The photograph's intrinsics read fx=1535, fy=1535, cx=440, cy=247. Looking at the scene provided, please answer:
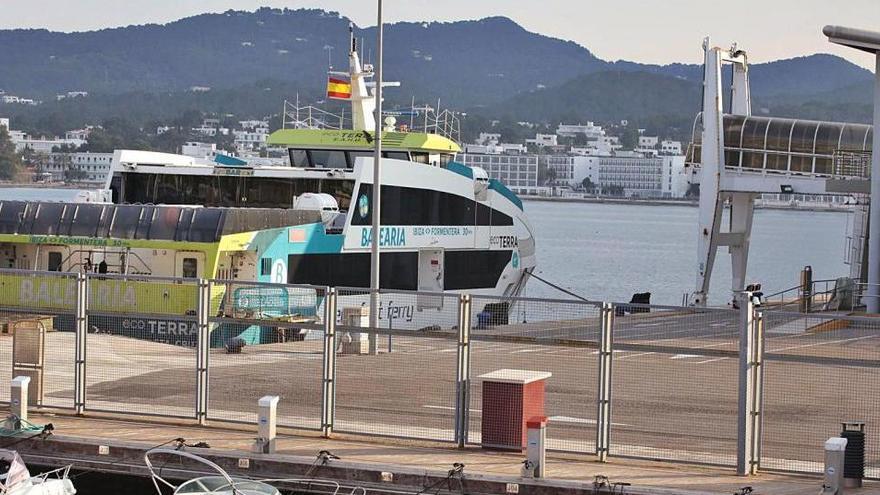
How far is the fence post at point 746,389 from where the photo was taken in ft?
50.1

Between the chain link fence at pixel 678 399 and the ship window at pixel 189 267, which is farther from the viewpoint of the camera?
the ship window at pixel 189 267

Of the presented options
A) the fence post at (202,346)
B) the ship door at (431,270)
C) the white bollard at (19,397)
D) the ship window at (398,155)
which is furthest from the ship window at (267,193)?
the white bollard at (19,397)

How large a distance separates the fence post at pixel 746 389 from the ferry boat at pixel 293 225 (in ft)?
23.1

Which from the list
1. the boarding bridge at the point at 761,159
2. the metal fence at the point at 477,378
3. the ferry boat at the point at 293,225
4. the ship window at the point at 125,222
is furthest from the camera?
the boarding bridge at the point at 761,159

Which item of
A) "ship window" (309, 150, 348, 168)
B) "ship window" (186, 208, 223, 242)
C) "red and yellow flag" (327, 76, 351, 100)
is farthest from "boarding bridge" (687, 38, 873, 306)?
"ship window" (186, 208, 223, 242)

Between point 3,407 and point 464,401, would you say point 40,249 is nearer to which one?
point 3,407

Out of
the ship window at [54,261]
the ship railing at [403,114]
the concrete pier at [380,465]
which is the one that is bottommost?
the concrete pier at [380,465]

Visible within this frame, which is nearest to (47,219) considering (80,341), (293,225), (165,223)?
(165,223)

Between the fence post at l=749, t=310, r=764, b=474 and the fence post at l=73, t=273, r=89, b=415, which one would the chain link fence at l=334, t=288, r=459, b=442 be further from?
the fence post at l=749, t=310, r=764, b=474

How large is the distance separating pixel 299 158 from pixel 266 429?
27479mm

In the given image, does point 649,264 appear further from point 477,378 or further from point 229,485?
point 229,485

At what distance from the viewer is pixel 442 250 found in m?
39.2

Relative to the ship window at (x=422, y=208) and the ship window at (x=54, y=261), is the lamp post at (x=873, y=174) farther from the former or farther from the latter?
the ship window at (x=54, y=261)

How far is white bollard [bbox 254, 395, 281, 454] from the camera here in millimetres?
15781
